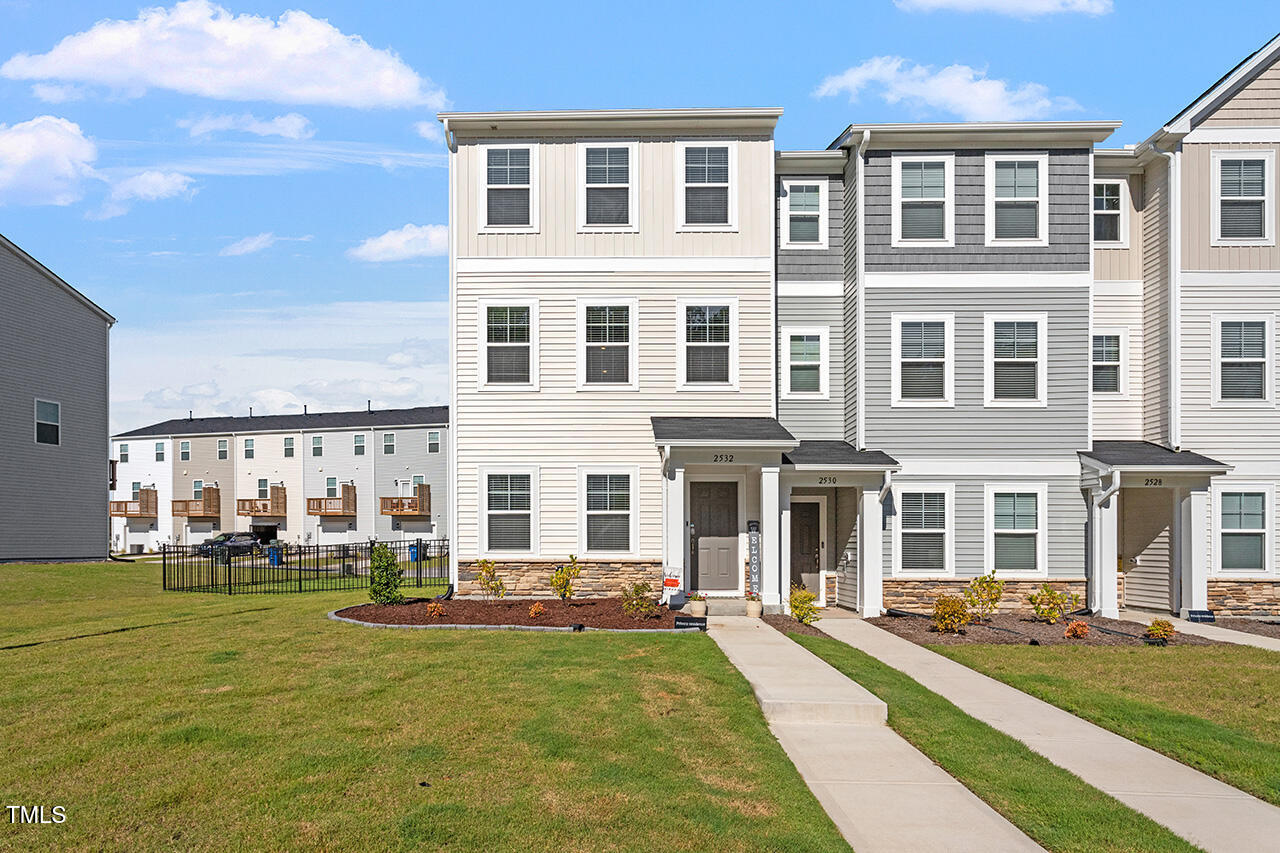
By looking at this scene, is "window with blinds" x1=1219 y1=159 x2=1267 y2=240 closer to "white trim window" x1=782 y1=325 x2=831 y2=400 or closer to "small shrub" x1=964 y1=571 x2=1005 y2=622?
"white trim window" x1=782 y1=325 x2=831 y2=400

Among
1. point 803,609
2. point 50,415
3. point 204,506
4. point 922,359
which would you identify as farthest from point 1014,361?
point 204,506

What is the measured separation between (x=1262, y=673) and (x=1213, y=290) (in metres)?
9.33

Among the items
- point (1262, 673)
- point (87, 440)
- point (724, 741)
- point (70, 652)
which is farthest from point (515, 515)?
point (87, 440)

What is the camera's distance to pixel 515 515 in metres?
18.0

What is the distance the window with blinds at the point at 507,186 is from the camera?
59.7ft

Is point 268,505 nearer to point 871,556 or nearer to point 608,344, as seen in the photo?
point 608,344

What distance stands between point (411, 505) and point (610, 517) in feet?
123

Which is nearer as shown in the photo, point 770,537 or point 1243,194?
point 770,537

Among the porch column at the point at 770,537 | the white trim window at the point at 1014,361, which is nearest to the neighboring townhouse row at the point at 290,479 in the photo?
the porch column at the point at 770,537

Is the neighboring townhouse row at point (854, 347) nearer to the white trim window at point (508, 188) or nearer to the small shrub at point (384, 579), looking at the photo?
the white trim window at point (508, 188)

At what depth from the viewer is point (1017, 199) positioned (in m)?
18.1

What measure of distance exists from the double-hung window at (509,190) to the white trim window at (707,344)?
3.59 meters

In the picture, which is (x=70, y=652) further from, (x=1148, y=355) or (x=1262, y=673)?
(x=1148, y=355)

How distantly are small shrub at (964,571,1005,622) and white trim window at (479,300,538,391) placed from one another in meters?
9.69
